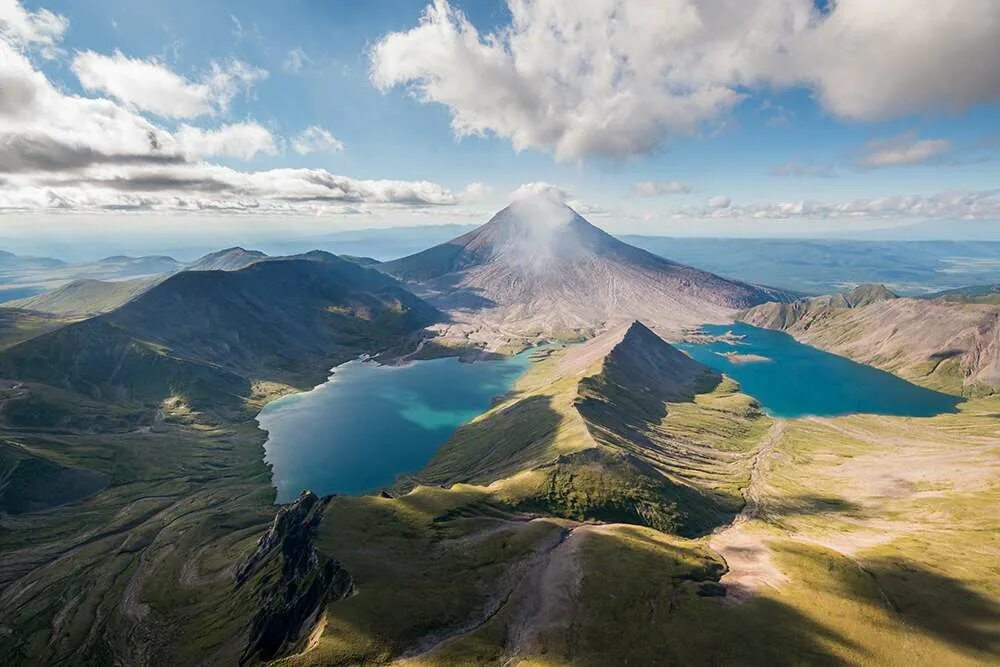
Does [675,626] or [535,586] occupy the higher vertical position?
[675,626]

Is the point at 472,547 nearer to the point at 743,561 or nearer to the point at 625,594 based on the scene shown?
the point at 625,594

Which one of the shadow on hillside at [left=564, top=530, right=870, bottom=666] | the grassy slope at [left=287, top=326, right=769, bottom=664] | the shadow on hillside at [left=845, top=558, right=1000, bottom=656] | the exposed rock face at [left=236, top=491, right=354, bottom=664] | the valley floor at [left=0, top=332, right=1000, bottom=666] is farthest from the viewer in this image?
the exposed rock face at [left=236, top=491, right=354, bottom=664]

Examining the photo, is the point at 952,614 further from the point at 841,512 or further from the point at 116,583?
the point at 116,583

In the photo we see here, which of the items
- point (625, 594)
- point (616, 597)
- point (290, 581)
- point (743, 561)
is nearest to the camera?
point (616, 597)

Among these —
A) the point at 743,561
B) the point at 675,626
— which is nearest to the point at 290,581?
the point at 675,626

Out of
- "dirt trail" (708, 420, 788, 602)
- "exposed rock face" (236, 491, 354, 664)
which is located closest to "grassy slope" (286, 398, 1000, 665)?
"dirt trail" (708, 420, 788, 602)

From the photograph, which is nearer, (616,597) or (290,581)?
(616,597)

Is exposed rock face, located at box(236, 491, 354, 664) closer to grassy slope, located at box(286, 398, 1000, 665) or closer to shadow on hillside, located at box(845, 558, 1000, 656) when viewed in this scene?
grassy slope, located at box(286, 398, 1000, 665)

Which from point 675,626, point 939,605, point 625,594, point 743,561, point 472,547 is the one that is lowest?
point 472,547
